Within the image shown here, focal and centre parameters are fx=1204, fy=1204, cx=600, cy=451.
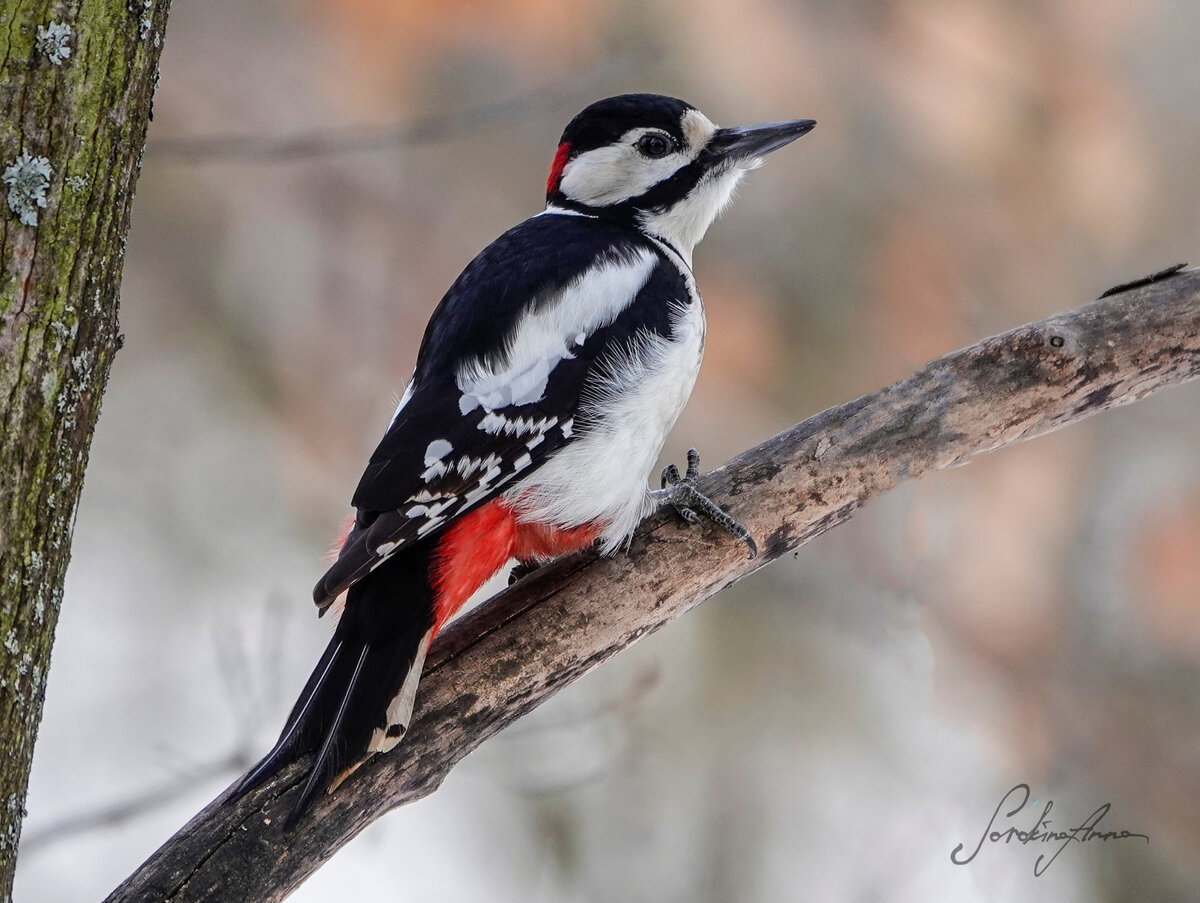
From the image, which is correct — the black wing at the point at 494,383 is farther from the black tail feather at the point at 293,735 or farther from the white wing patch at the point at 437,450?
the black tail feather at the point at 293,735

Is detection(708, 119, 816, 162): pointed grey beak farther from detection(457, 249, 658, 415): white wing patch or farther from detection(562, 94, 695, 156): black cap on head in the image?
detection(457, 249, 658, 415): white wing patch

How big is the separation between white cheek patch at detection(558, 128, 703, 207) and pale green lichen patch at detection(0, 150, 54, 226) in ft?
4.55

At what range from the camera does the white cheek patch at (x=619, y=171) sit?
2475mm

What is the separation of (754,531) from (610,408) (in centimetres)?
33

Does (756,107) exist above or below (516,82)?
below

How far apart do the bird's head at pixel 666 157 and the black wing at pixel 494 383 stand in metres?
0.19

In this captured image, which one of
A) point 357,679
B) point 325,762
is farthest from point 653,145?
point 325,762

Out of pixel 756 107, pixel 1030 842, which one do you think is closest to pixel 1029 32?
pixel 756 107

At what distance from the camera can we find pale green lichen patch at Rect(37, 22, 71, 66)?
1.28 m

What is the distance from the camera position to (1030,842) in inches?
118

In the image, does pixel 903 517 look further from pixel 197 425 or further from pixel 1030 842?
pixel 197 425

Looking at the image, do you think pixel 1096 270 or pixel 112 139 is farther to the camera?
pixel 1096 270

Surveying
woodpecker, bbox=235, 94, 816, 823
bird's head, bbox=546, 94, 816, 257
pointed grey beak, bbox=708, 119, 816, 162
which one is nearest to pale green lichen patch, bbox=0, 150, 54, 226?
woodpecker, bbox=235, 94, 816, 823
